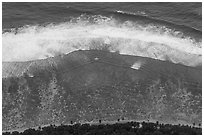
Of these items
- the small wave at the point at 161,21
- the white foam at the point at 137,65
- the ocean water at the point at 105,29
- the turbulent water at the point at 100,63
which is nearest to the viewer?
the turbulent water at the point at 100,63

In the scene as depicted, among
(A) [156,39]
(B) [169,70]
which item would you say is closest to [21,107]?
(B) [169,70]

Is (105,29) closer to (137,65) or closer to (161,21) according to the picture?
(161,21)

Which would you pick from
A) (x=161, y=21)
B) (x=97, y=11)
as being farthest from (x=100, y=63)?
(x=97, y=11)

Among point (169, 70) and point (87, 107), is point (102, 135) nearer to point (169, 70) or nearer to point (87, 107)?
point (87, 107)

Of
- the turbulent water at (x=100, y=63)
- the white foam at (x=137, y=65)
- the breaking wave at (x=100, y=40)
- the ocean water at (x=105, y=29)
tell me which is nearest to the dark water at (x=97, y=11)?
the ocean water at (x=105, y=29)

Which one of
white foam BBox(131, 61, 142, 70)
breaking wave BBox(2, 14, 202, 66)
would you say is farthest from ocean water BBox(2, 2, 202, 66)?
white foam BBox(131, 61, 142, 70)

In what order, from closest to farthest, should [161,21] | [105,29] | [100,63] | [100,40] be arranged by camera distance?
[100,63] → [100,40] → [105,29] → [161,21]

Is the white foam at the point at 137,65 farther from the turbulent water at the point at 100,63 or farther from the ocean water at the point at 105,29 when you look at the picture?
the ocean water at the point at 105,29

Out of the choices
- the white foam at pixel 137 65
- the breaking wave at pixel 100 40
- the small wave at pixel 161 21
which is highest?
the small wave at pixel 161 21

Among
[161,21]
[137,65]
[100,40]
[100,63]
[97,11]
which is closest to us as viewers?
[137,65]
